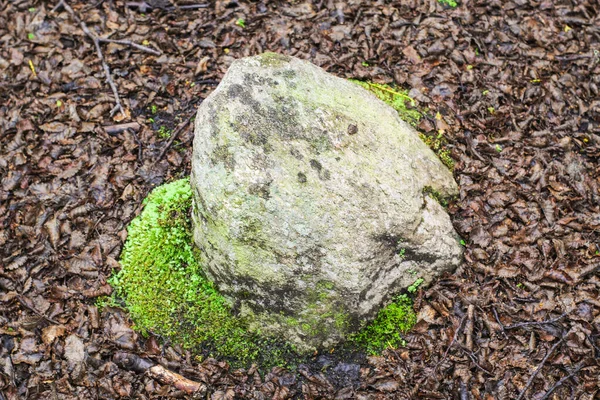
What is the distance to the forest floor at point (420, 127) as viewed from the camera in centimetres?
484

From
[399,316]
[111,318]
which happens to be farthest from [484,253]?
[111,318]

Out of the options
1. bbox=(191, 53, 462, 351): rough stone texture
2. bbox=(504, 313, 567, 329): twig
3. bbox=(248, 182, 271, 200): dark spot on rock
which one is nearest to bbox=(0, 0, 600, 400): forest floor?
bbox=(504, 313, 567, 329): twig

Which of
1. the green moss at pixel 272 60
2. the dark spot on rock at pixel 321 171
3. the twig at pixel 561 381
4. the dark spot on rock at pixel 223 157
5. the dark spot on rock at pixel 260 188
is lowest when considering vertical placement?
the twig at pixel 561 381

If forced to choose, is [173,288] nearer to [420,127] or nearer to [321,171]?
[321,171]

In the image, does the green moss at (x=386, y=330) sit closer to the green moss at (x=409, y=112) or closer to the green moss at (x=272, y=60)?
the green moss at (x=409, y=112)

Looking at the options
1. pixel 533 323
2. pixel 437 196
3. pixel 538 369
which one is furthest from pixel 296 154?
pixel 538 369

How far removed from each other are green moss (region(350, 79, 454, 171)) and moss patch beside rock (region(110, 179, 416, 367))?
1768 mm

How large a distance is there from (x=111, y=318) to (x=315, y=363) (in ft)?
6.54

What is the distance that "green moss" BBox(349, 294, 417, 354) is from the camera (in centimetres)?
500

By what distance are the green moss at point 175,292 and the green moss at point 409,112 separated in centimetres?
257

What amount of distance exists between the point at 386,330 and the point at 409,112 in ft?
8.53

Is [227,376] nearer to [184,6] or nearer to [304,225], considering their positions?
[304,225]

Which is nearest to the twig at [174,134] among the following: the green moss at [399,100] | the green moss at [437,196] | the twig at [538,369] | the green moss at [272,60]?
the green moss at [272,60]

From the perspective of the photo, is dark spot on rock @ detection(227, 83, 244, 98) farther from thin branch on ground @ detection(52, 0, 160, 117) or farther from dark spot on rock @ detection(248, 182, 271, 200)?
thin branch on ground @ detection(52, 0, 160, 117)
